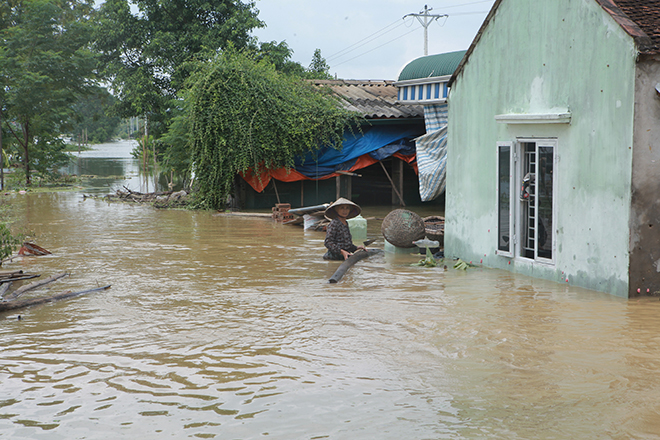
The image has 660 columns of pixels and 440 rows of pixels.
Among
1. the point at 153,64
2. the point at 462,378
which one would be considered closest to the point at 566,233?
the point at 462,378

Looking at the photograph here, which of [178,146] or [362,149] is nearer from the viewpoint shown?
[362,149]

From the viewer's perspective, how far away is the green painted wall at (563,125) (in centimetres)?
804

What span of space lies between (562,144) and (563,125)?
0.26 metres

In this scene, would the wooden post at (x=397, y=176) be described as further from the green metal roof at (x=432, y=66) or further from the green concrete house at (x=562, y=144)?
the green concrete house at (x=562, y=144)

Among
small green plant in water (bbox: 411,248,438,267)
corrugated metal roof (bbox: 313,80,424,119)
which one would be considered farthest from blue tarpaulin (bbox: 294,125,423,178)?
small green plant in water (bbox: 411,248,438,267)

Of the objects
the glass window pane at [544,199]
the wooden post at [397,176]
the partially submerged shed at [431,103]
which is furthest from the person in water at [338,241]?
the wooden post at [397,176]

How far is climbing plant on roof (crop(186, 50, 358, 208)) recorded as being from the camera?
19.4 metres

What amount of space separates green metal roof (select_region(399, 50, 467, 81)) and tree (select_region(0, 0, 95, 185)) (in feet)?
69.5

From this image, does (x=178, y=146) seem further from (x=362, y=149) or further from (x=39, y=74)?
(x=39, y=74)

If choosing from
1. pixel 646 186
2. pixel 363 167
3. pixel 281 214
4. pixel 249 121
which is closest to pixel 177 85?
pixel 249 121

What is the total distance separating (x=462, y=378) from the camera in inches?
220

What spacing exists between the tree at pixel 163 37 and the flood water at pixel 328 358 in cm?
2077

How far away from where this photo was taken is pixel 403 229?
12.0 m

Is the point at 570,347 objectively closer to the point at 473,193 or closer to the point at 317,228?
the point at 473,193
